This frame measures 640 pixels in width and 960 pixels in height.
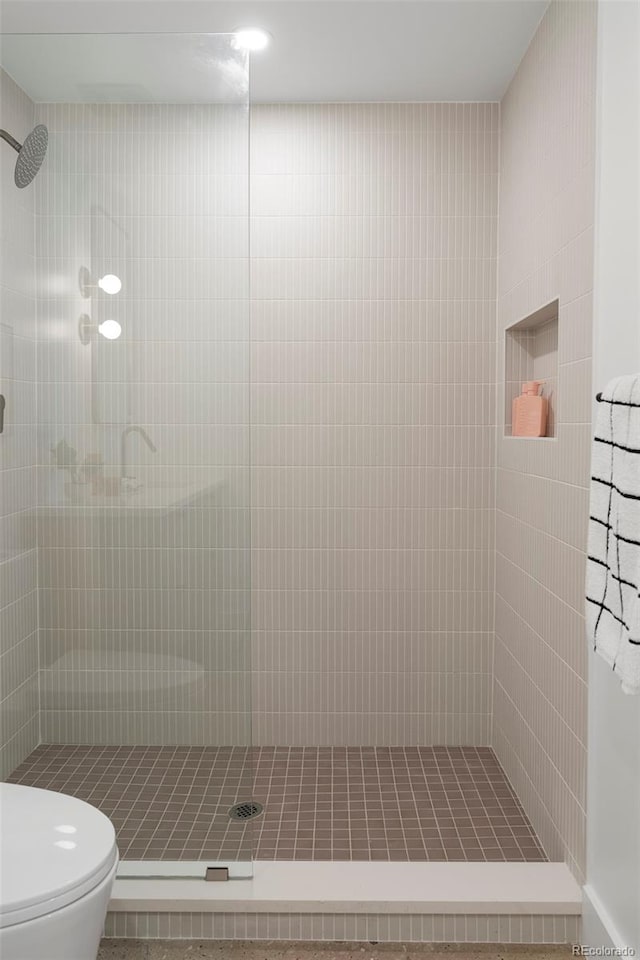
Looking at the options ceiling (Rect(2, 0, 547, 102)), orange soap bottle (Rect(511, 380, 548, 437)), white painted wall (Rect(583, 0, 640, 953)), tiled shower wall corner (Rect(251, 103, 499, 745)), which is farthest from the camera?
tiled shower wall corner (Rect(251, 103, 499, 745))

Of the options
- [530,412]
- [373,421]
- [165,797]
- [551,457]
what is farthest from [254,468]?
[165,797]

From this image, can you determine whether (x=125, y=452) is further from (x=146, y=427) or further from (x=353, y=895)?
(x=353, y=895)

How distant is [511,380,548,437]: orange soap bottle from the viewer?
254 cm

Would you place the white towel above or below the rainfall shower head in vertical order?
below

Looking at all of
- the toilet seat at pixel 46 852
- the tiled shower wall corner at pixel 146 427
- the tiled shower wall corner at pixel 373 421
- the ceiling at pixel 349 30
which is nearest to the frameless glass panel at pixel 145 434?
the tiled shower wall corner at pixel 146 427

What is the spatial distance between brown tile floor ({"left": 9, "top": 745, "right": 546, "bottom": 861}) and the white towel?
1001mm

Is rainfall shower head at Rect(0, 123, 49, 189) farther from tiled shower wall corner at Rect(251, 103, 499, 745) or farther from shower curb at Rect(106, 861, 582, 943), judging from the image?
shower curb at Rect(106, 861, 582, 943)

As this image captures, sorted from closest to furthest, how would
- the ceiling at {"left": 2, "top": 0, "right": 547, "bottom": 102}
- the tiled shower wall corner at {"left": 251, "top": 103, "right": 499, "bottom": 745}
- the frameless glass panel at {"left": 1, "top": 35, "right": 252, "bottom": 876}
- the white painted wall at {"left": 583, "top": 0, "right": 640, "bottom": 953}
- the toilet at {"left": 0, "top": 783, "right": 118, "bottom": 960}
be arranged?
the toilet at {"left": 0, "top": 783, "right": 118, "bottom": 960} → the white painted wall at {"left": 583, "top": 0, "right": 640, "bottom": 953} → the frameless glass panel at {"left": 1, "top": 35, "right": 252, "bottom": 876} → the ceiling at {"left": 2, "top": 0, "right": 547, "bottom": 102} → the tiled shower wall corner at {"left": 251, "top": 103, "right": 499, "bottom": 745}

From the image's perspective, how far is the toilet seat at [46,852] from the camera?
142 cm

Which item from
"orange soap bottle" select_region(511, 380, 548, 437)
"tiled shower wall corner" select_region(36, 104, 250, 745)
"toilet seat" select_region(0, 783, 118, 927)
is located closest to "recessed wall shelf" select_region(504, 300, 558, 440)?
"orange soap bottle" select_region(511, 380, 548, 437)

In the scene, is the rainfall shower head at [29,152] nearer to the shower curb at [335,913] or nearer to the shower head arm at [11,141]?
the shower head arm at [11,141]

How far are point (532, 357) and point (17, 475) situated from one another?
1805 mm

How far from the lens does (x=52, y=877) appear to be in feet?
4.79

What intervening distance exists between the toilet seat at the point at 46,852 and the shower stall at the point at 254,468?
0.34 metres
